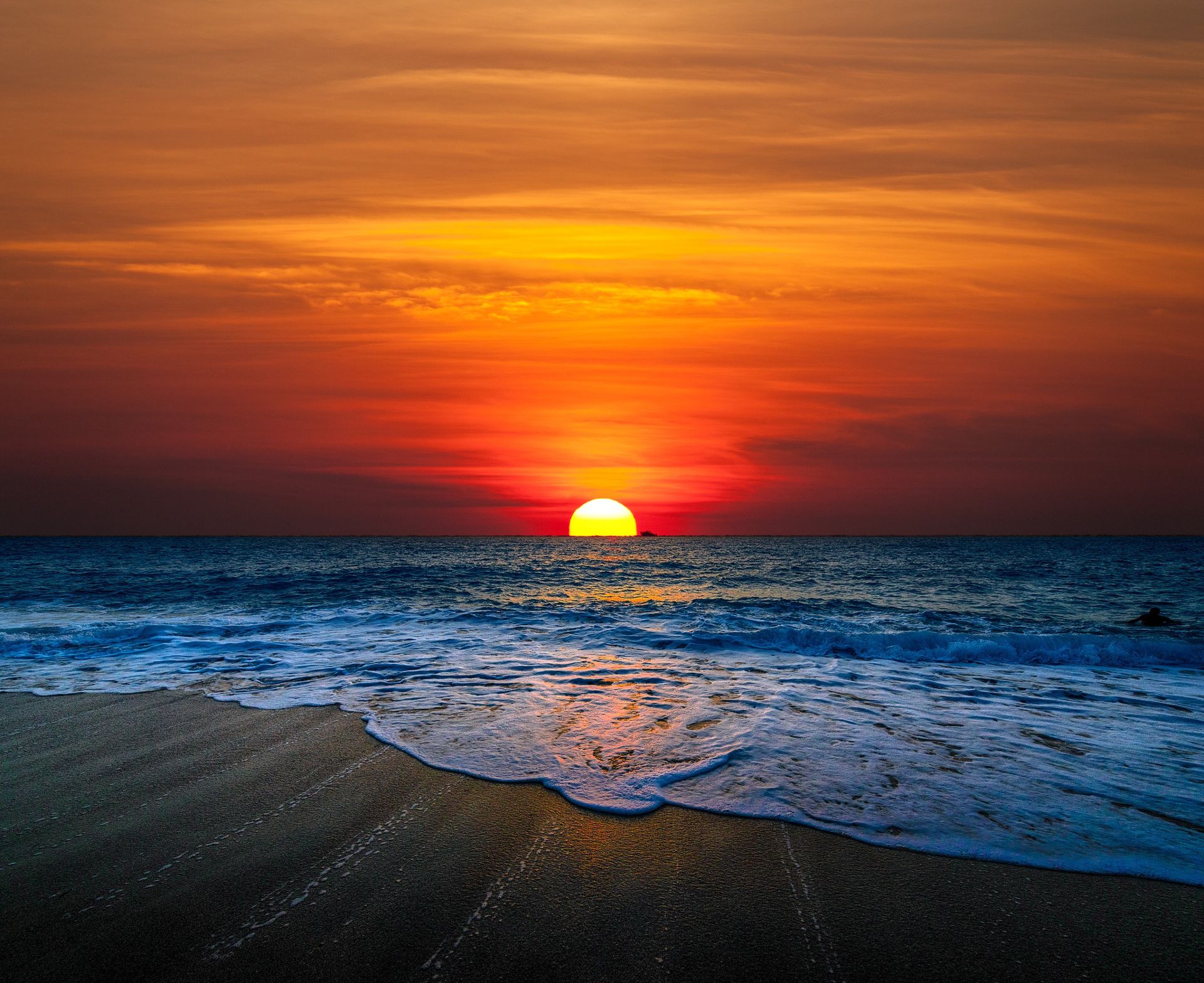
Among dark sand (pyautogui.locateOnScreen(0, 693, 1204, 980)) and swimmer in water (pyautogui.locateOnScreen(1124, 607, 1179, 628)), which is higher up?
swimmer in water (pyautogui.locateOnScreen(1124, 607, 1179, 628))

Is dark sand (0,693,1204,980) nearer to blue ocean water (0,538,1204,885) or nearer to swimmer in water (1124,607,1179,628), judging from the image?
blue ocean water (0,538,1204,885)

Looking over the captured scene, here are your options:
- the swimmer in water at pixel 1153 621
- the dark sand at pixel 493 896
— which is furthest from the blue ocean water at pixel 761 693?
the swimmer in water at pixel 1153 621

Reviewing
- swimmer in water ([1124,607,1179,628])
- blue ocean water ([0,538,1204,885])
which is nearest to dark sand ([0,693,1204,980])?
blue ocean water ([0,538,1204,885])

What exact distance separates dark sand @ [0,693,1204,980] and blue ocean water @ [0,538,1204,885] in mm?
543

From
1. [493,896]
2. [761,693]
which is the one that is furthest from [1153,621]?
[493,896]

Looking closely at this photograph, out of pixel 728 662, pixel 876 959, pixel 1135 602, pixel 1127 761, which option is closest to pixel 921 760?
pixel 1127 761

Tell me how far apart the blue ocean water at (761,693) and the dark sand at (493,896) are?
21.4 inches

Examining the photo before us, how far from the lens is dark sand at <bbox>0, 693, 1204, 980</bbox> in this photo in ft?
11.4

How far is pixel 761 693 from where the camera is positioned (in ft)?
34.9

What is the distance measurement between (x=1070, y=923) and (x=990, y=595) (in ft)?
110

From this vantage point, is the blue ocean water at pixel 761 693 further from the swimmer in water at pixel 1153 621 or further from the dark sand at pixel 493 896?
the swimmer in water at pixel 1153 621

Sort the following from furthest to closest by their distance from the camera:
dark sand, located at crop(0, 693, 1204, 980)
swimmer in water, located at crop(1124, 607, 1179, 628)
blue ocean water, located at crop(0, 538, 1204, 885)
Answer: swimmer in water, located at crop(1124, 607, 1179, 628) → blue ocean water, located at crop(0, 538, 1204, 885) → dark sand, located at crop(0, 693, 1204, 980)

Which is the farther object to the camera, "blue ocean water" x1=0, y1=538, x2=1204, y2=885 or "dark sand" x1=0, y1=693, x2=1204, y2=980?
"blue ocean water" x1=0, y1=538, x2=1204, y2=885

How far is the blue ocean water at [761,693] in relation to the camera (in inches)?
225
